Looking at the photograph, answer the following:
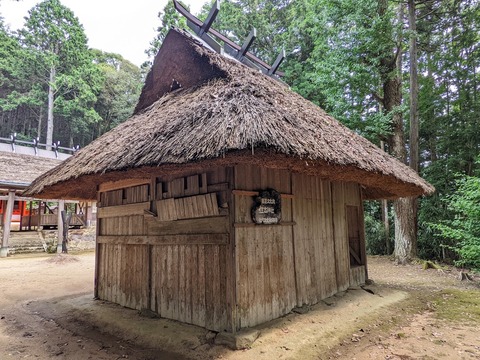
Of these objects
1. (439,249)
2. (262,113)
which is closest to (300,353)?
(262,113)

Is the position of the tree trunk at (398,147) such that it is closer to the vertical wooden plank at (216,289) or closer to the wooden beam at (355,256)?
the wooden beam at (355,256)

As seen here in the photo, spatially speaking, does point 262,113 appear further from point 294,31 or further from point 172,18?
point 172,18

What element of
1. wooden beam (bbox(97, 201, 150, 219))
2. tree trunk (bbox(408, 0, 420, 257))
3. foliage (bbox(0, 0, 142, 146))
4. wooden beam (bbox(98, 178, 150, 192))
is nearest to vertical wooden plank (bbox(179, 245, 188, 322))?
wooden beam (bbox(97, 201, 150, 219))

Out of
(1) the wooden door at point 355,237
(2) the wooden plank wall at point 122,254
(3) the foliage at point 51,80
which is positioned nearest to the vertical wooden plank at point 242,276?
(2) the wooden plank wall at point 122,254

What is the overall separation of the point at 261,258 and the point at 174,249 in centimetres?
142

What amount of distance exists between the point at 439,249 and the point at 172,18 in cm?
2092

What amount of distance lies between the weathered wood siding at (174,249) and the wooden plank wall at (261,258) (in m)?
0.19

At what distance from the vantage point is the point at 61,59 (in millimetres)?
24734

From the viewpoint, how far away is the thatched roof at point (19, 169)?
12.4m

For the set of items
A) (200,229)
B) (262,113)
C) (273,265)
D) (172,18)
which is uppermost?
(172,18)

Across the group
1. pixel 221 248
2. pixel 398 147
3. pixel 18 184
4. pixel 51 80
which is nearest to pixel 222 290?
pixel 221 248

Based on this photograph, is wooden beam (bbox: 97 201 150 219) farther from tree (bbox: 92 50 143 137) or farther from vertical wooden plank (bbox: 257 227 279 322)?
tree (bbox: 92 50 143 137)

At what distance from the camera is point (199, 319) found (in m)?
4.13

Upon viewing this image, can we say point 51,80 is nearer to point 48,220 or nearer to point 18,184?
point 48,220
